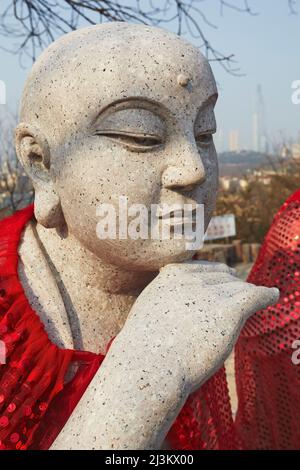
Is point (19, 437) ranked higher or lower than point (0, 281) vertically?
lower

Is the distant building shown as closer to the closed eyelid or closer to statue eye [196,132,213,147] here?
statue eye [196,132,213,147]

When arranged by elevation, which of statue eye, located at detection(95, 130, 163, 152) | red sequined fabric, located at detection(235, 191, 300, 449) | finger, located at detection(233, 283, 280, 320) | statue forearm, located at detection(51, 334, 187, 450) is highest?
statue eye, located at detection(95, 130, 163, 152)

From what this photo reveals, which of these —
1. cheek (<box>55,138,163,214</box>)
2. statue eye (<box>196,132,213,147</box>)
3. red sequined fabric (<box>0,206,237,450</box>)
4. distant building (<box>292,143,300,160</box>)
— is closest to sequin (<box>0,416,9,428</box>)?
red sequined fabric (<box>0,206,237,450</box>)

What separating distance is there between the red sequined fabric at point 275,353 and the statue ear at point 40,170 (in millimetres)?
675

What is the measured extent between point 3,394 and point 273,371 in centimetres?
80

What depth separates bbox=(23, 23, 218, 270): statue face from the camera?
1.12 metres

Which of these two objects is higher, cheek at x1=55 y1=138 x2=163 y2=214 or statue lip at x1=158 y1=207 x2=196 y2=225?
cheek at x1=55 y1=138 x2=163 y2=214

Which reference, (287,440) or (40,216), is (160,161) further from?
(287,440)

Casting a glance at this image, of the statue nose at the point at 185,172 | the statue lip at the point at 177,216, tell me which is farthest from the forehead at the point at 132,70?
the statue lip at the point at 177,216

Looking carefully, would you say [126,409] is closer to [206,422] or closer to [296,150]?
[206,422]

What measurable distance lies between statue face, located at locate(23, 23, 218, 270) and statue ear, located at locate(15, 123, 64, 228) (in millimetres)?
38

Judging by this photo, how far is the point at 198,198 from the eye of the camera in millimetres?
1198

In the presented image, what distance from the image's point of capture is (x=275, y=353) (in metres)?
1.57
